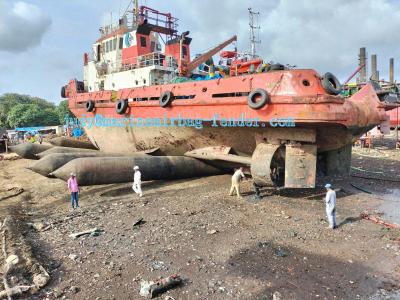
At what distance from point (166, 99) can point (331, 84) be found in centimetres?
429

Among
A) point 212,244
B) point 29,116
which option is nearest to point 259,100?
point 212,244

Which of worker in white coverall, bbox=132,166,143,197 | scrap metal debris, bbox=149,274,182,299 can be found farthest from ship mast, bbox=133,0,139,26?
scrap metal debris, bbox=149,274,182,299

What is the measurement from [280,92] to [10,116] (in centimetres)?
4483

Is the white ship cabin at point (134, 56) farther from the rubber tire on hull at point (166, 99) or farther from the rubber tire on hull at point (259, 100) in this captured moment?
the rubber tire on hull at point (259, 100)

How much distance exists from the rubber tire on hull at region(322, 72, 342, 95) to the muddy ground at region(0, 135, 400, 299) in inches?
97.0

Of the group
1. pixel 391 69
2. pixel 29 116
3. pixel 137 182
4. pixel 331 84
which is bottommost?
pixel 137 182

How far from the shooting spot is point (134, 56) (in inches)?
500

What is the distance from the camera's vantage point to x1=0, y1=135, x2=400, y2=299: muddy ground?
13.5 ft

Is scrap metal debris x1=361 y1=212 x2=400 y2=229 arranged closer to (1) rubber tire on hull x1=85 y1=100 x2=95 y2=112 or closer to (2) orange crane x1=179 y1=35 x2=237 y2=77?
(2) orange crane x1=179 y1=35 x2=237 y2=77

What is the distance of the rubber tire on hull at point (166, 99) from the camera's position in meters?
9.31

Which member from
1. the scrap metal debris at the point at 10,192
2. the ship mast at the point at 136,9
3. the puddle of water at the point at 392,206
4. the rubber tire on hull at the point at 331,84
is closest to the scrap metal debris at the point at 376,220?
the puddle of water at the point at 392,206

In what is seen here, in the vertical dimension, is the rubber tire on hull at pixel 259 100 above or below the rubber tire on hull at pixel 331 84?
below

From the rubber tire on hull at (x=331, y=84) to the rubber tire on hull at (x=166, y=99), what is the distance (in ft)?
13.2

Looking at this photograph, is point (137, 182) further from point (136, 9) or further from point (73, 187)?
point (136, 9)
